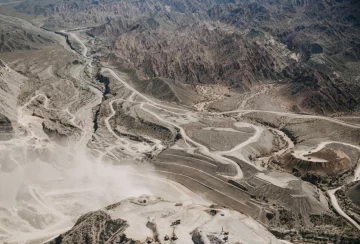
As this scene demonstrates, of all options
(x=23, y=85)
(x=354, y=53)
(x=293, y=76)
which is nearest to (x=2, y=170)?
(x=23, y=85)

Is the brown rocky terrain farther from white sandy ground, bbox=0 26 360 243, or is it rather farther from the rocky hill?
the rocky hill

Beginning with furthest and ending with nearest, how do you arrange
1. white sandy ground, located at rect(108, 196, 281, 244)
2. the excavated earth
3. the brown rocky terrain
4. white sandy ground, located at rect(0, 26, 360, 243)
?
1. the brown rocky terrain
2. white sandy ground, located at rect(0, 26, 360, 243)
3. the excavated earth
4. white sandy ground, located at rect(108, 196, 281, 244)

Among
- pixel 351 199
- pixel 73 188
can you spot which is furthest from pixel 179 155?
pixel 351 199

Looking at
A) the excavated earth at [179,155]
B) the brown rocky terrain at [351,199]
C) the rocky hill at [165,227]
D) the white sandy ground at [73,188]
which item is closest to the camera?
the rocky hill at [165,227]

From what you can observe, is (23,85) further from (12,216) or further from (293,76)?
(293,76)

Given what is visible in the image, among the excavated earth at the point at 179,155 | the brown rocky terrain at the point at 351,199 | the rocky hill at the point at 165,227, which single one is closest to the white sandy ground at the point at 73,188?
the excavated earth at the point at 179,155

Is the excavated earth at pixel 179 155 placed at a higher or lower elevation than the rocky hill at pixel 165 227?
lower

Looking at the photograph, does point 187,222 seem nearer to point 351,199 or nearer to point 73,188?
point 73,188

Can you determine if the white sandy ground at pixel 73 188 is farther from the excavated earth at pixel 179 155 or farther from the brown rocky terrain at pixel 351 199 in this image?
the brown rocky terrain at pixel 351 199

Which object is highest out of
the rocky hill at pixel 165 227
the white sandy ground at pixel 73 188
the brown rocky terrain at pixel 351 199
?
the rocky hill at pixel 165 227

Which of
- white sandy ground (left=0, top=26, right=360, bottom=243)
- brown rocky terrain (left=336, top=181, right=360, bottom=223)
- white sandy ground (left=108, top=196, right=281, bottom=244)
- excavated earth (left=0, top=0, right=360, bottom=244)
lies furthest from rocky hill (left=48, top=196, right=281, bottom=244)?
brown rocky terrain (left=336, top=181, right=360, bottom=223)
